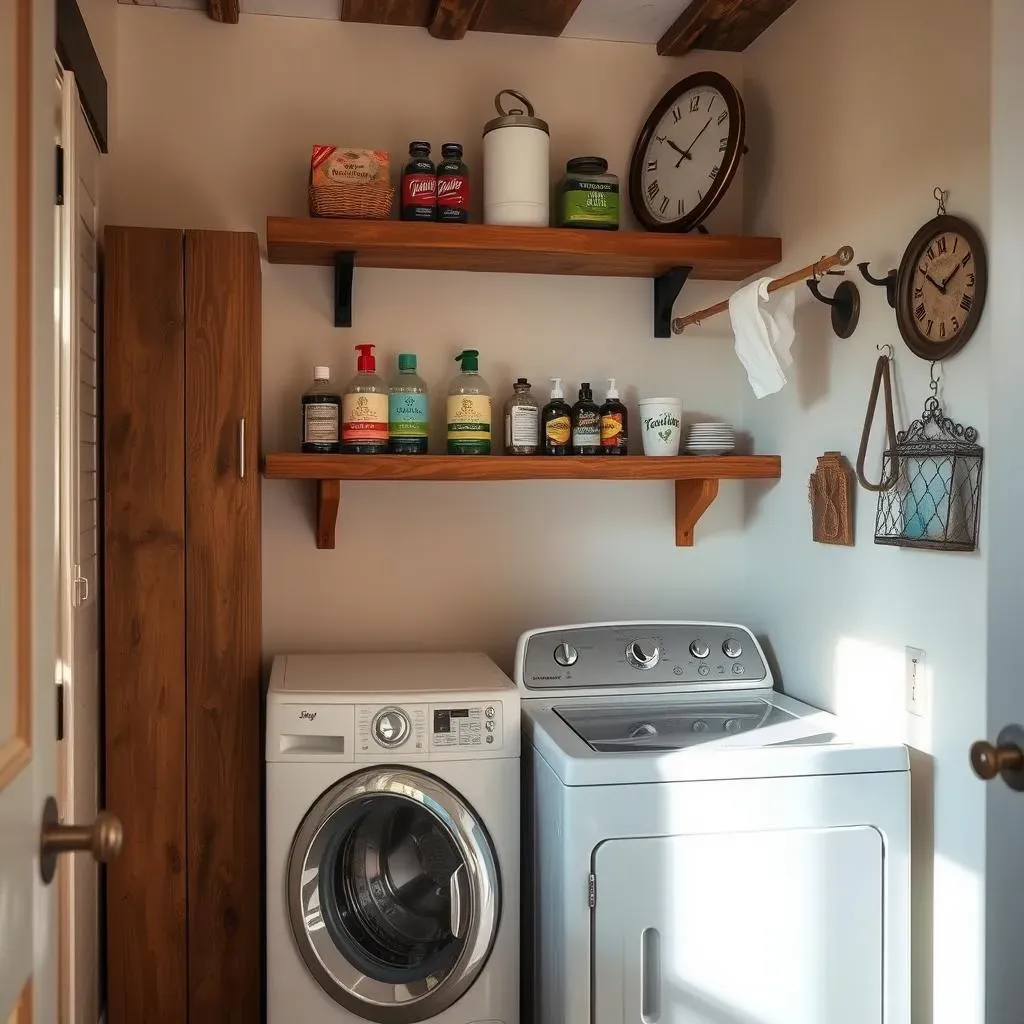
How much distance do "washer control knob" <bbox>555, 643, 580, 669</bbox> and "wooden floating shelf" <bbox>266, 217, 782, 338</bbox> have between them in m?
0.91

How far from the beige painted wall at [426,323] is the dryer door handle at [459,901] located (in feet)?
2.08

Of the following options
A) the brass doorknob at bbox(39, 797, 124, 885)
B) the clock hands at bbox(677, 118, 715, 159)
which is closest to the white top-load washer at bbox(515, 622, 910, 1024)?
the brass doorknob at bbox(39, 797, 124, 885)

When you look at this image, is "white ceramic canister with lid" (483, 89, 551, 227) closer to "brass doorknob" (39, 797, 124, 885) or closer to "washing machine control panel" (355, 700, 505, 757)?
"washing machine control panel" (355, 700, 505, 757)

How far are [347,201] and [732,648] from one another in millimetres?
1365

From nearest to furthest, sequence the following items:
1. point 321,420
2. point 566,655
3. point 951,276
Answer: point 951,276
point 321,420
point 566,655

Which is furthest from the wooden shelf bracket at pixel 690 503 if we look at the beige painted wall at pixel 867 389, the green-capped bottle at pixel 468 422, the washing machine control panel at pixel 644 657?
the green-capped bottle at pixel 468 422

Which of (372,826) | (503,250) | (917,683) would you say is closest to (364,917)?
(372,826)

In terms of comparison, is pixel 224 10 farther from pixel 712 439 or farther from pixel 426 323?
pixel 712 439

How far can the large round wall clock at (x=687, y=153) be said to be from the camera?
2367mm

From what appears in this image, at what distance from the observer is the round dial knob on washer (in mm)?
2504

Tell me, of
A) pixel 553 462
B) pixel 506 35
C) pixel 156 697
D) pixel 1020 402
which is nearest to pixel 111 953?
pixel 156 697

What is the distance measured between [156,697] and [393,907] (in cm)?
67

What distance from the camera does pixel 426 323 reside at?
259 centimetres

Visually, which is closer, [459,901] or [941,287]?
[941,287]
